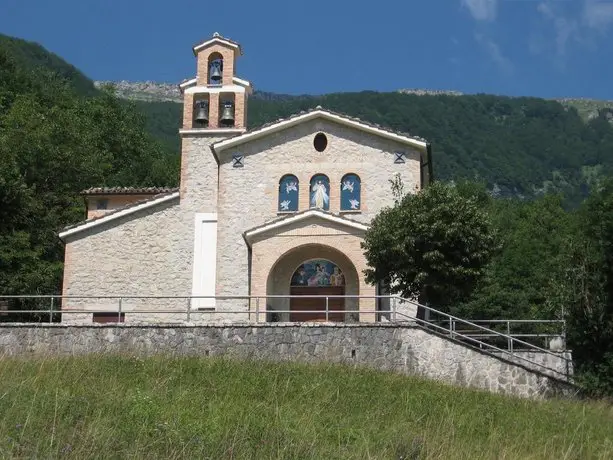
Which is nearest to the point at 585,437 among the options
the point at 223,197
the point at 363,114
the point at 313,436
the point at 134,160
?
the point at 313,436

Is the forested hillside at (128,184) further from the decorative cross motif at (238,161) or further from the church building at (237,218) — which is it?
the decorative cross motif at (238,161)

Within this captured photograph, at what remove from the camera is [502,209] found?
63594mm

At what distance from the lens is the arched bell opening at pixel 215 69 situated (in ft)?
97.3

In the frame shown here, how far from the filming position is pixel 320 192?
2772 centimetres

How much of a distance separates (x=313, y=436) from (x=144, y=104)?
17115cm

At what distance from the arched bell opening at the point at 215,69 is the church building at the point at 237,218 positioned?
0.30ft

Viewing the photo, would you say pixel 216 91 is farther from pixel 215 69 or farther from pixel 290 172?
pixel 290 172

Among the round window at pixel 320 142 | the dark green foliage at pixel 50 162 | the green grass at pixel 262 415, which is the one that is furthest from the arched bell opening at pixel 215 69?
the green grass at pixel 262 415

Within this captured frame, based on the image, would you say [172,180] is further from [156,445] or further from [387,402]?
[156,445]

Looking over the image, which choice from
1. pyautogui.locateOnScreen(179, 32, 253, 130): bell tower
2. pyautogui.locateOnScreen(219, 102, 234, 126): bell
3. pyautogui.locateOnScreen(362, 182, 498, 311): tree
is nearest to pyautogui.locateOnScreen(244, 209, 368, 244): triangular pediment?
pyautogui.locateOnScreen(362, 182, 498, 311): tree

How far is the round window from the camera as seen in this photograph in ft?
92.4

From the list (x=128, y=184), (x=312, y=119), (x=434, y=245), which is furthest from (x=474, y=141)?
(x=434, y=245)

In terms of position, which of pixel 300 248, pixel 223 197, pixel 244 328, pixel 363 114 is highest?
pixel 363 114

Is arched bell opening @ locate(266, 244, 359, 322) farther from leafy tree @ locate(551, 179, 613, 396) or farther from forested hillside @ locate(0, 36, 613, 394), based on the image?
leafy tree @ locate(551, 179, 613, 396)
